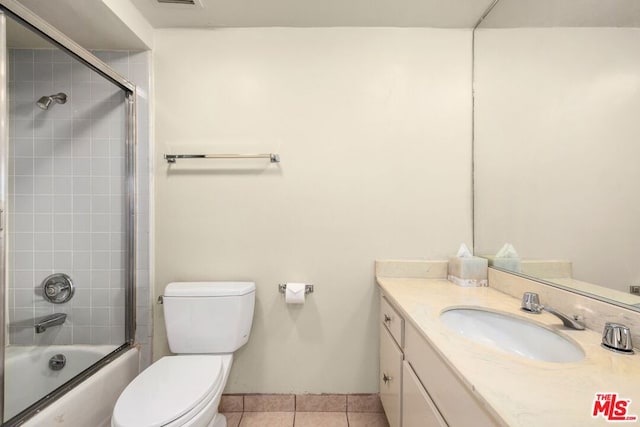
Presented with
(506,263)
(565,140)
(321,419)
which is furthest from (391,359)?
(565,140)

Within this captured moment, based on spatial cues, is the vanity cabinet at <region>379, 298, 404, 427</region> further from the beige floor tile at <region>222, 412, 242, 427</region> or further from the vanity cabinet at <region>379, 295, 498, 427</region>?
the beige floor tile at <region>222, 412, 242, 427</region>

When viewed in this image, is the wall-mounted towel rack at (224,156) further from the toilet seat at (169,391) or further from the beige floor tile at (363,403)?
the beige floor tile at (363,403)

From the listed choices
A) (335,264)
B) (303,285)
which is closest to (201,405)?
(303,285)

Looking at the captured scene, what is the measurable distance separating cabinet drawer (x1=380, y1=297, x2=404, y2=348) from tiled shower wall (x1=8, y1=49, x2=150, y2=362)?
137cm

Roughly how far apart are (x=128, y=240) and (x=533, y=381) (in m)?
1.86

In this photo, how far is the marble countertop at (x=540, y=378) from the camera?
1.57ft

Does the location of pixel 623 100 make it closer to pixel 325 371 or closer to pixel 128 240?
pixel 325 371

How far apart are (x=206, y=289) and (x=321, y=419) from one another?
3.19 ft

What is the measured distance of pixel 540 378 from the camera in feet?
1.93

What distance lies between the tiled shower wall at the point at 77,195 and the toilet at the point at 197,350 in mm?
336

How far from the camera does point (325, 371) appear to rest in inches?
60.1

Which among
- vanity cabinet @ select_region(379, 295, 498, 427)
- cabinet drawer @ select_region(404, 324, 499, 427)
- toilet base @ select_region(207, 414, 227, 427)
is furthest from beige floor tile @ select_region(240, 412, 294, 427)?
cabinet drawer @ select_region(404, 324, 499, 427)

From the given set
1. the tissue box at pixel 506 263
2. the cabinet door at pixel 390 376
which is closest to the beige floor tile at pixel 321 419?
the cabinet door at pixel 390 376

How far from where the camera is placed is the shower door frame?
94 cm
